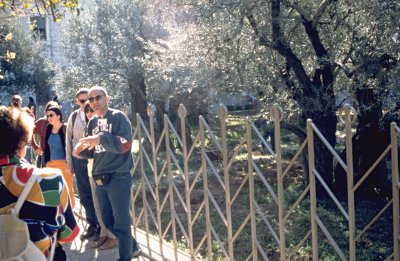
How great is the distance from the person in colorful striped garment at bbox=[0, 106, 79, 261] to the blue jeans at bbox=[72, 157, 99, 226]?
3.05 meters

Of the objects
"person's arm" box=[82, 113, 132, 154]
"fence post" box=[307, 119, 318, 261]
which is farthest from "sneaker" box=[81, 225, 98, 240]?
"fence post" box=[307, 119, 318, 261]

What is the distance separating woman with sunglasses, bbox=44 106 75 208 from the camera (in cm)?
563

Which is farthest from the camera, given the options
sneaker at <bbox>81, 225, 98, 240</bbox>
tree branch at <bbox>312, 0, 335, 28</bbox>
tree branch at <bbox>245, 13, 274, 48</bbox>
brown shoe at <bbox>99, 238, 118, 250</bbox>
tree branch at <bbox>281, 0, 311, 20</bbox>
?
tree branch at <bbox>245, 13, 274, 48</bbox>

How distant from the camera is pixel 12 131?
2318mm

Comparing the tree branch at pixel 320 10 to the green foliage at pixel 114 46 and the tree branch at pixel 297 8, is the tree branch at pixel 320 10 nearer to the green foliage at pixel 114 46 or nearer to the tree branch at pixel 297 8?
the tree branch at pixel 297 8

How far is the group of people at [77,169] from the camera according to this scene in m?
2.31

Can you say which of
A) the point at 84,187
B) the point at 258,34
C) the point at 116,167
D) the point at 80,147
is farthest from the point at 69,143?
the point at 258,34

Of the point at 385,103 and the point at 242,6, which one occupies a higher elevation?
the point at 242,6

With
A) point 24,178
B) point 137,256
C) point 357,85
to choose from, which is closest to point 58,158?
point 137,256

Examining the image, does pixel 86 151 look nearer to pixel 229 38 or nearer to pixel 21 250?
pixel 21 250

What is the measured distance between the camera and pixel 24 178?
2.28 meters

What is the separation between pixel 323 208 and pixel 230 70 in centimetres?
290

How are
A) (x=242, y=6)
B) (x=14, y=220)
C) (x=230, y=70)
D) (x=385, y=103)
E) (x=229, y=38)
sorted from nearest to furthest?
(x=14, y=220), (x=385, y=103), (x=242, y=6), (x=229, y=38), (x=230, y=70)

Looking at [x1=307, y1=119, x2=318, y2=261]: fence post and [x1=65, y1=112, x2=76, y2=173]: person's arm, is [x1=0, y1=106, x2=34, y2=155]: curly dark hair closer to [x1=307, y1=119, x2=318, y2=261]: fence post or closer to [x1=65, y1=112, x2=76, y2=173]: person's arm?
[x1=307, y1=119, x2=318, y2=261]: fence post
